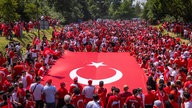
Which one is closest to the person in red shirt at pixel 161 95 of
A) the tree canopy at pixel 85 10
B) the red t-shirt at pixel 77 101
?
the red t-shirt at pixel 77 101

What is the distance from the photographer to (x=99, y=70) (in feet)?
68.5

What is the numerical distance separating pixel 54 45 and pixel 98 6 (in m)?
111

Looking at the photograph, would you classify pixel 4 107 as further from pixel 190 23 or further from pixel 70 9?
pixel 70 9

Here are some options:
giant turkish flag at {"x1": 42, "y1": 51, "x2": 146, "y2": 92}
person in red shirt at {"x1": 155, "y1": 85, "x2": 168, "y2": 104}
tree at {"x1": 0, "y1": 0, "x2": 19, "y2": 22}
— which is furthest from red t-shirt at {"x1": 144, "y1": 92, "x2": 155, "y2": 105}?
tree at {"x1": 0, "y1": 0, "x2": 19, "y2": 22}

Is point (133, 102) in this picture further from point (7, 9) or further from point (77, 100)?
point (7, 9)

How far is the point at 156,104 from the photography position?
993cm

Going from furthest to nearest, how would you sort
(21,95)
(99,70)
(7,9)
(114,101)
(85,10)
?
(85,10) < (7,9) < (99,70) < (21,95) < (114,101)

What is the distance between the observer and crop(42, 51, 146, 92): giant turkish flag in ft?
60.2

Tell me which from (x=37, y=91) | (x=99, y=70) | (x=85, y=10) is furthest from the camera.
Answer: (x=85, y=10)

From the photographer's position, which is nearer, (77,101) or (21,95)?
(77,101)

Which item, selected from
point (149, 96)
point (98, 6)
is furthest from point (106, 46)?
point (98, 6)

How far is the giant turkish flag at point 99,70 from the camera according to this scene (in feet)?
60.2

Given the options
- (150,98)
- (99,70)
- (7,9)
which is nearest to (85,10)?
(7,9)

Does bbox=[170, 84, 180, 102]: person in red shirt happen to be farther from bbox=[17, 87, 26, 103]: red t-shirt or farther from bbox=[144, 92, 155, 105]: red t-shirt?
bbox=[17, 87, 26, 103]: red t-shirt
